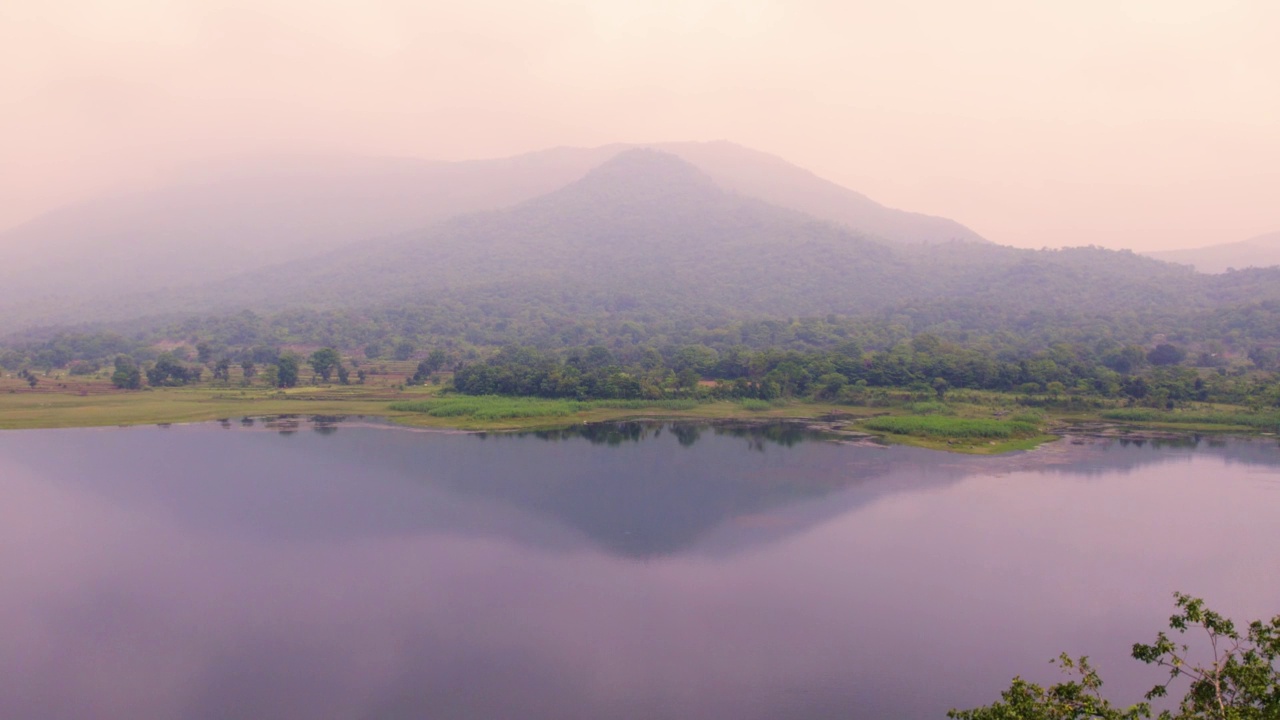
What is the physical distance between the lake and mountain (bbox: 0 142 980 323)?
131583mm

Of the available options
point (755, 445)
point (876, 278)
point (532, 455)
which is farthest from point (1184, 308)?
point (532, 455)

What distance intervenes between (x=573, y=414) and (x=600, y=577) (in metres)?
24.1

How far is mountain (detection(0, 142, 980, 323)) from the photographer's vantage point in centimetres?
16300

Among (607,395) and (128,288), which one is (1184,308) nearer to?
(607,395)

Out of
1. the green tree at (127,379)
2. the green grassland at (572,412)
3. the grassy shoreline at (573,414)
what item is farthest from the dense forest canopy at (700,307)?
the grassy shoreline at (573,414)

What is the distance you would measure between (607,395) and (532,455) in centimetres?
1428

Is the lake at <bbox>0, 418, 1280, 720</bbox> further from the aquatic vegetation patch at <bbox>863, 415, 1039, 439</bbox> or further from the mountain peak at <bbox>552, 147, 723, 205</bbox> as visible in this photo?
the mountain peak at <bbox>552, 147, 723, 205</bbox>

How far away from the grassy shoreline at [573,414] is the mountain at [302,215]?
114 meters

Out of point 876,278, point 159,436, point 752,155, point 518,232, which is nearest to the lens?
point 159,436

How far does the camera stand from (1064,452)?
33438 mm

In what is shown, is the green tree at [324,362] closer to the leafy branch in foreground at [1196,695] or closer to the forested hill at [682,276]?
the forested hill at [682,276]

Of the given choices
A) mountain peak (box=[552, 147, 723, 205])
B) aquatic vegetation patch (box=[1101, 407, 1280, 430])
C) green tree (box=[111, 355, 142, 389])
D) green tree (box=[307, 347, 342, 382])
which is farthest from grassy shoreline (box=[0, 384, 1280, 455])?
mountain peak (box=[552, 147, 723, 205])

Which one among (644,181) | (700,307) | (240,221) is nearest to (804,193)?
(644,181)

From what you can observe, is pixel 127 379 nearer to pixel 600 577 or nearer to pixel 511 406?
pixel 511 406
